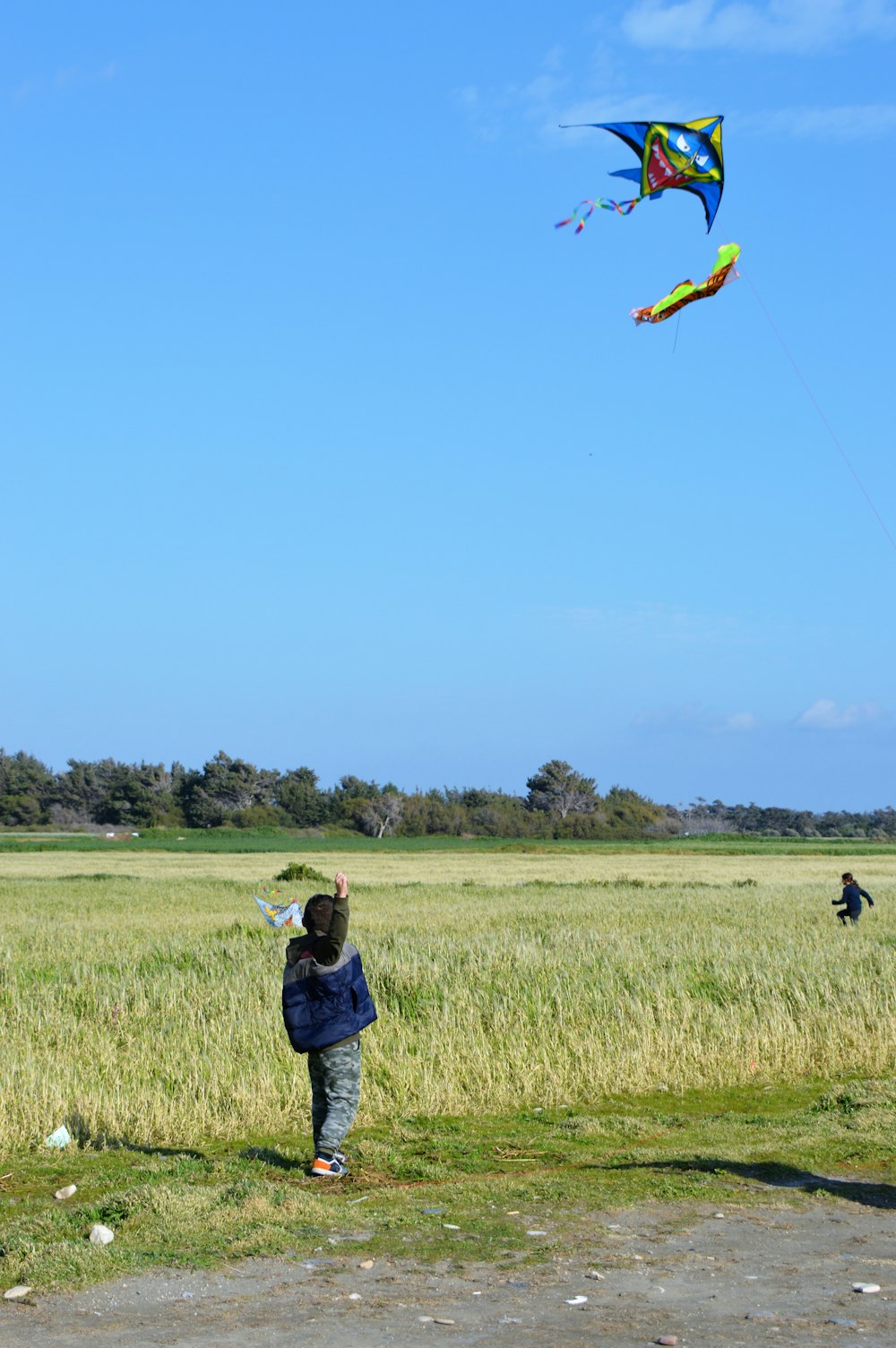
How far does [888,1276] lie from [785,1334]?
3.99 feet

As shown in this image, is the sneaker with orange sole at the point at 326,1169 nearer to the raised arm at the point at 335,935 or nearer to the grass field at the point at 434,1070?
the grass field at the point at 434,1070

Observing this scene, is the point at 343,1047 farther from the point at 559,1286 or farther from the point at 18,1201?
the point at 559,1286

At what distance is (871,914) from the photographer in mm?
32531

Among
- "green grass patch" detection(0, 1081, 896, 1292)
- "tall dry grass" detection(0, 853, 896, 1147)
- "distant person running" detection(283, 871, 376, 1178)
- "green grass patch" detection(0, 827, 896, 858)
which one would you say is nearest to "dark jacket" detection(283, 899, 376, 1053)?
"distant person running" detection(283, 871, 376, 1178)

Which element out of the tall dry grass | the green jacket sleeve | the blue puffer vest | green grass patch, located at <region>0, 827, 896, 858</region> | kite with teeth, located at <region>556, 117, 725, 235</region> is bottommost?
the tall dry grass

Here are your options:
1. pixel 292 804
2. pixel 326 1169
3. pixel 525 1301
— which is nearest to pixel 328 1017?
pixel 326 1169

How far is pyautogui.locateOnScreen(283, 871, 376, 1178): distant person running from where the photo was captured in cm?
938

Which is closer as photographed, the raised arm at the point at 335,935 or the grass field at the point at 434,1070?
the grass field at the point at 434,1070

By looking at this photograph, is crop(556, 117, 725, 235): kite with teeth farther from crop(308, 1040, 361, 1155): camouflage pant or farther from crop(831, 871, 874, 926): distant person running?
crop(831, 871, 874, 926): distant person running

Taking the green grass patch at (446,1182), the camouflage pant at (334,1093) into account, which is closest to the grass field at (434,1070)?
the green grass patch at (446,1182)

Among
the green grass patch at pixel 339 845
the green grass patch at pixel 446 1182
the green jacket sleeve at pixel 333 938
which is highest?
the green grass patch at pixel 339 845

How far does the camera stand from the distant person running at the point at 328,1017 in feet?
30.8

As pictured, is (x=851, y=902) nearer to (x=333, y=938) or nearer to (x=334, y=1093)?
(x=334, y=1093)

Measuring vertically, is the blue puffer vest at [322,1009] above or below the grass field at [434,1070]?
above
